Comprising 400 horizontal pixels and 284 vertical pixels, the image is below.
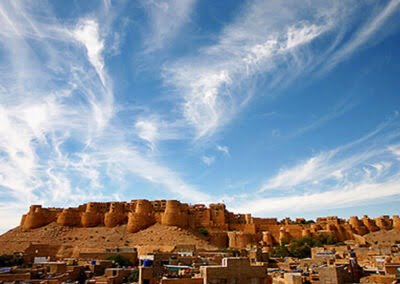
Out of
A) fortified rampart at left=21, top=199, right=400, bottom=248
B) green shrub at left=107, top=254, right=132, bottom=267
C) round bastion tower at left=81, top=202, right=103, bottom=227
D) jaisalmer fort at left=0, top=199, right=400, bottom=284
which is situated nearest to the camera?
green shrub at left=107, top=254, right=132, bottom=267

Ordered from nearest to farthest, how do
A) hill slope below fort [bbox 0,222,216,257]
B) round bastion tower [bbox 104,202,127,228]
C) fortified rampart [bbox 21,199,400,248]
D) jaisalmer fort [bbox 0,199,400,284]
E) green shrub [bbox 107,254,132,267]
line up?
green shrub [bbox 107,254,132,267] → jaisalmer fort [bbox 0,199,400,284] → hill slope below fort [bbox 0,222,216,257] → fortified rampart [bbox 21,199,400,248] → round bastion tower [bbox 104,202,127,228]

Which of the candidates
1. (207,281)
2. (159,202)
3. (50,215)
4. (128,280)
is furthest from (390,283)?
(50,215)

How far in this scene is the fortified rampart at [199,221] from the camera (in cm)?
4738

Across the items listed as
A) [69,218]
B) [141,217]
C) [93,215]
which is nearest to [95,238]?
[93,215]

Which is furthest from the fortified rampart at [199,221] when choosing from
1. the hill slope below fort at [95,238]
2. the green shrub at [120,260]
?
the green shrub at [120,260]

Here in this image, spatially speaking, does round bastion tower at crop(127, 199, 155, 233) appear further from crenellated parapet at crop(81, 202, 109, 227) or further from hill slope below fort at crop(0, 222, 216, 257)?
crenellated parapet at crop(81, 202, 109, 227)

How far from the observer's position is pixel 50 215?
169 ft

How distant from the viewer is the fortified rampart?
47.4 metres

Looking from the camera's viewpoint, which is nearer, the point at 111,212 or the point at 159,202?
the point at 111,212

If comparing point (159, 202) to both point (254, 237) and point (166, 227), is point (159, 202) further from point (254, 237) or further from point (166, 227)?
point (254, 237)

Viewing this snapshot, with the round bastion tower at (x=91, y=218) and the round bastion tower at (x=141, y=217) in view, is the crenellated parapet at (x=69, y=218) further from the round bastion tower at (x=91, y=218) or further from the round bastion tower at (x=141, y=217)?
the round bastion tower at (x=141, y=217)

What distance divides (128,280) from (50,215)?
1510 inches

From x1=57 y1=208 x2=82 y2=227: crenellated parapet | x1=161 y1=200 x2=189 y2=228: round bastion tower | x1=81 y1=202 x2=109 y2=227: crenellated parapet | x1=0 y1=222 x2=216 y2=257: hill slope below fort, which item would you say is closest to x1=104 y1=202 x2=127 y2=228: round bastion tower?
x1=0 y1=222 x2=216 y2=257: hill slope below fort

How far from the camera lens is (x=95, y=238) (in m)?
46.1
